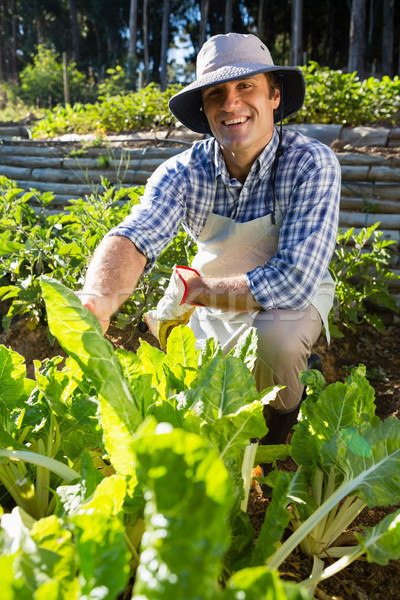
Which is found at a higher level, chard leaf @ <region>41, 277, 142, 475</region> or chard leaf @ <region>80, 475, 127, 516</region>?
chard leaf @ <region>41, 277, 142, 475</region>

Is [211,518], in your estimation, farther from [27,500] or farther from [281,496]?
[27,500]

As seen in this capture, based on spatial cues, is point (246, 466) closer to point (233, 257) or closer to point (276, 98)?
point (233, 257)

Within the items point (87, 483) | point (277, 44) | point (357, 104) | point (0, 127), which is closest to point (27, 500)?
point (87, 483)

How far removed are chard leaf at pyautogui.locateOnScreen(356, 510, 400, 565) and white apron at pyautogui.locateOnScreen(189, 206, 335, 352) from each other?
1320 mm

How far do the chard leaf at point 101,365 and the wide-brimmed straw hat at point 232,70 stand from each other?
1495 mm

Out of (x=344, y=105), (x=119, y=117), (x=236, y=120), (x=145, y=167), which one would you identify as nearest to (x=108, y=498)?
(x=236, y=120)

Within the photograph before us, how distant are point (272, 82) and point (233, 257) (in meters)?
0.78

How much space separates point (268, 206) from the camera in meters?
Answer: 2.24

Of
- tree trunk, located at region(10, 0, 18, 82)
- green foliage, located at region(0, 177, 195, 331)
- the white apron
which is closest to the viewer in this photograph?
the white apron

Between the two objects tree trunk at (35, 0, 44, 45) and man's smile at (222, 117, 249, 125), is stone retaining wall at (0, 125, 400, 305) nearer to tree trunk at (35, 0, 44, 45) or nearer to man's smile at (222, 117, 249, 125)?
man's smile at (222, 117, 249, 125)

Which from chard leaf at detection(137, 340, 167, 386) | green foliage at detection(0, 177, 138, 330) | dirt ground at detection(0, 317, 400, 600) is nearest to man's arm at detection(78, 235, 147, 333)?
chard leaf at detection(137, 340, 167, 386)

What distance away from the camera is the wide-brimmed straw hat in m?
2.09

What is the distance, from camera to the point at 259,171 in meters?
2.21

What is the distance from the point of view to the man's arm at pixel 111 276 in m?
1.37
